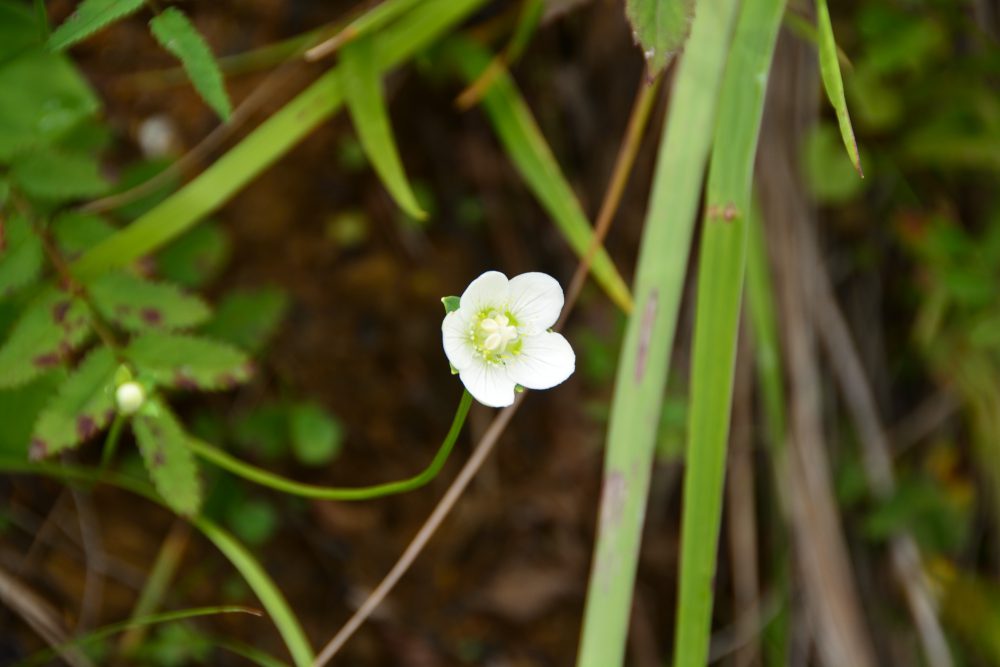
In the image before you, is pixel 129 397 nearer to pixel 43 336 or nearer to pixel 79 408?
pixel 79 408

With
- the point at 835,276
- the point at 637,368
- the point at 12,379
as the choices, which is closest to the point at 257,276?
the point at 12,379

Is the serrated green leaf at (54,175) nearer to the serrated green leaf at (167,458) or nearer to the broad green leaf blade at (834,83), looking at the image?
the serrated green leaf at (167,458)

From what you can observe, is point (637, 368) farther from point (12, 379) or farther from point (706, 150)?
point (12, 379)

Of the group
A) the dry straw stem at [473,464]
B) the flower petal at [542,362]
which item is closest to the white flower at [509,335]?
the flower petal at [542,362]

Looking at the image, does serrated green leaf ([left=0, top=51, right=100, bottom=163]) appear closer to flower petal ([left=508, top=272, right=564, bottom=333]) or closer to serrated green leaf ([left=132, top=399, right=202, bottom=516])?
serrated green leaf ([left=132, top=399, right=202, bottom=516])

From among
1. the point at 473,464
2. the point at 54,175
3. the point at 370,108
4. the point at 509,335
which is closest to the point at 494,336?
the point at 509,335

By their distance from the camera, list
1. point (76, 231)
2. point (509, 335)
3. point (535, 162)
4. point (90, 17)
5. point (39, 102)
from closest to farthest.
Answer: point (90, 17), point (509, 335), point (76, 231), point (39, 102), point (535, 162)

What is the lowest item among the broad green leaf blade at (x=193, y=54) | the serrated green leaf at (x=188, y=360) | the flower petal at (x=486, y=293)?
the serrated green leaf at (x=188, y=360)

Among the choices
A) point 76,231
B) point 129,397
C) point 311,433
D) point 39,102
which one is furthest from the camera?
point 311,433
